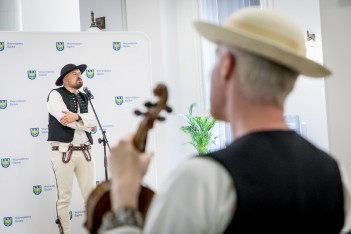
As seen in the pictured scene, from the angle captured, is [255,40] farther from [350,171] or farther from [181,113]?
[181,113]

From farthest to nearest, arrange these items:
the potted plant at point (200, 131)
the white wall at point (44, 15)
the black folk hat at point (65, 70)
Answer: the potted plant at point (200, 131) < the white wall at point (44, 15) < the black folk hat at point (65, 70)

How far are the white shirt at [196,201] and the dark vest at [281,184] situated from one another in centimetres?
2

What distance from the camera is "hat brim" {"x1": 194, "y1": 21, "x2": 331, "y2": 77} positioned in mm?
1093

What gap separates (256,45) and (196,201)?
36 cm

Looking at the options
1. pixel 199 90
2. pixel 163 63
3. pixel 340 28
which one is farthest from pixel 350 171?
pixel 163 63

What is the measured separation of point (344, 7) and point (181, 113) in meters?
2.58

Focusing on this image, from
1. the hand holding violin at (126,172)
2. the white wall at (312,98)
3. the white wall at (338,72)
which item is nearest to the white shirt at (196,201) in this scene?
the hand holding violin at (126,172)

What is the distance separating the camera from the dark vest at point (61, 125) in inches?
181

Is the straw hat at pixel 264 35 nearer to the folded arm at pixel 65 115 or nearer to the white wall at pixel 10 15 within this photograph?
the folded arm at pixel 65 115

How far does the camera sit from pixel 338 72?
6348 mm

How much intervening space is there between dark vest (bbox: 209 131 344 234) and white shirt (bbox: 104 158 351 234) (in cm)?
2

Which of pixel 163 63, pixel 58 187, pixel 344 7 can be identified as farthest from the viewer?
pixel 163 63

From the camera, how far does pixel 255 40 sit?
1090mm

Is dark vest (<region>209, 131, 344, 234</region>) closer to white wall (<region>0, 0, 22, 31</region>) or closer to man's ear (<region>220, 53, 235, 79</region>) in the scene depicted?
man's ear (<region>220, 53, 235, 79</region>)
